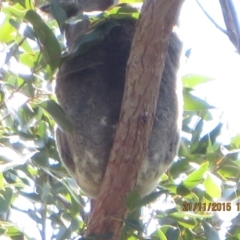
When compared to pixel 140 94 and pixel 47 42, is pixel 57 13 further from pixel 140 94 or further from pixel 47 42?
pixel 140 94

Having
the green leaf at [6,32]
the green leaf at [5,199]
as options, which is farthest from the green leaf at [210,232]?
the green leaf at [6,32]

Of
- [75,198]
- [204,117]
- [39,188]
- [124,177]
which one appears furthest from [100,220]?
[204,117]

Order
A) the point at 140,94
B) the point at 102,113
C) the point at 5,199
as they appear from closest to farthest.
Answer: the point at 140,94 < the point at 5,199 < the point at 102,113

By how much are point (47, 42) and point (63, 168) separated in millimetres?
536

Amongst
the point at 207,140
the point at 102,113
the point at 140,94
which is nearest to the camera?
the point at 140,94

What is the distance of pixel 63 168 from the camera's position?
1.97m

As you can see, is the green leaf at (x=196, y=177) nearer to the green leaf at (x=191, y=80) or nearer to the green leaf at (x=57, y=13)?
the green leaf at (x=191, y=80)

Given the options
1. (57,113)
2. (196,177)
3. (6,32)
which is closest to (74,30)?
(6,32)

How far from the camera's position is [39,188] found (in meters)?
1.92

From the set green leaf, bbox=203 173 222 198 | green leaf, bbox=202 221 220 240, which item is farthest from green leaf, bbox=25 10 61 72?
green leaf, bbox=202 221 220 240

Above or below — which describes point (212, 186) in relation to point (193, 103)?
below

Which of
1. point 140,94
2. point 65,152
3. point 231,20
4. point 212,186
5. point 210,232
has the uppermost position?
point 231,20

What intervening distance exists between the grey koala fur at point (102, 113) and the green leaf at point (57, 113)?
146mm

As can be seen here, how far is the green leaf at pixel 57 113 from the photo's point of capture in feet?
4.97
